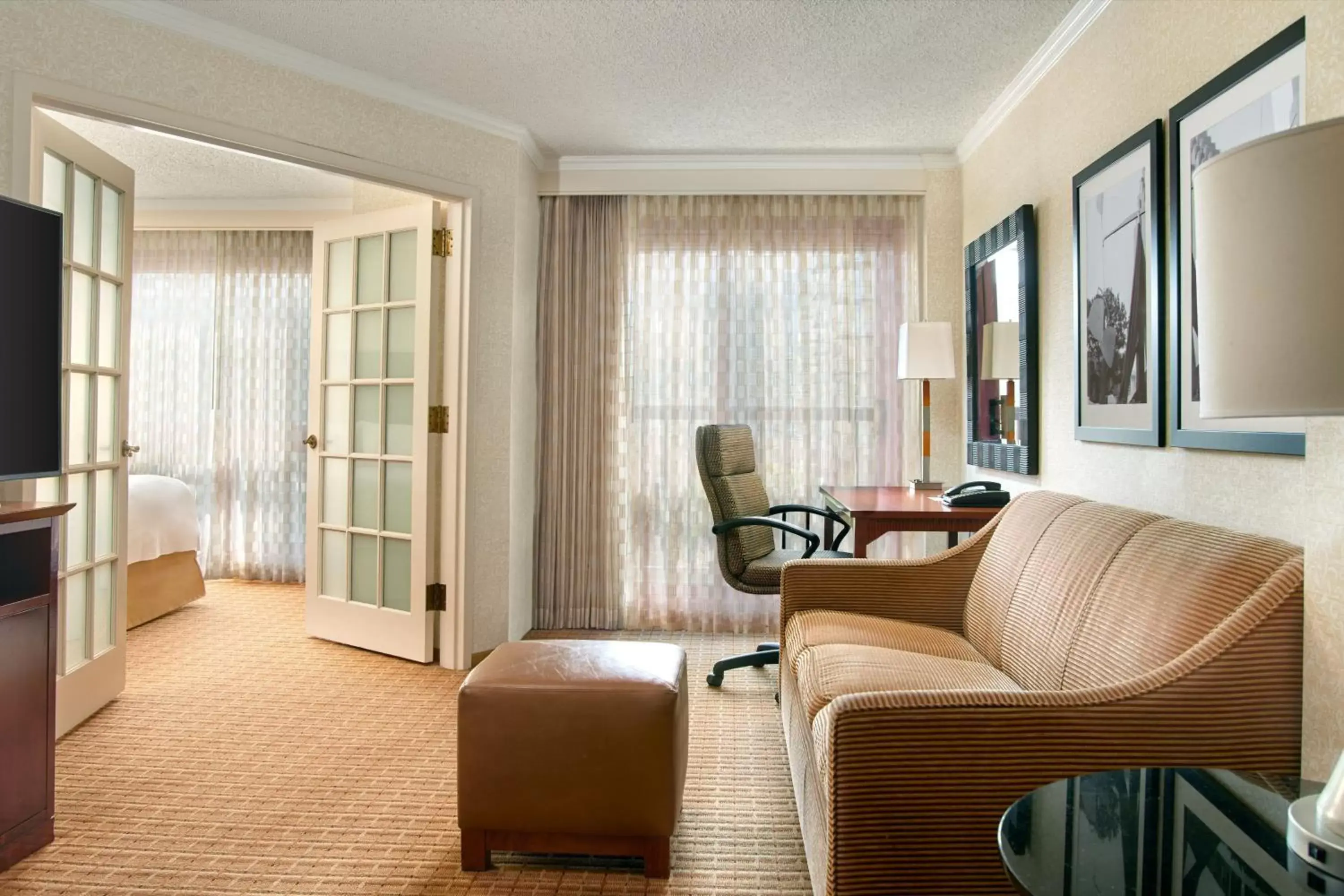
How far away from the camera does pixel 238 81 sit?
3.00 m

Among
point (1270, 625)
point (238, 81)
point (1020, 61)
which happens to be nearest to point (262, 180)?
point (238, 81)

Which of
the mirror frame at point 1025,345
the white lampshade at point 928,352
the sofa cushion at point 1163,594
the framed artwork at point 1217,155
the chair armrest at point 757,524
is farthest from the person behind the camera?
the white lampshade at point 928,352

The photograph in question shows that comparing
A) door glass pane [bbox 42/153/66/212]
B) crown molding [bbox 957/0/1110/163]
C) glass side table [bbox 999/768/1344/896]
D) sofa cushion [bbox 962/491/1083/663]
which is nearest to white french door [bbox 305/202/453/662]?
door glass pane [bbox 42/153/66/212]

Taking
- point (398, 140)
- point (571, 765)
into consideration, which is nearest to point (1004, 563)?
point (571, 765)

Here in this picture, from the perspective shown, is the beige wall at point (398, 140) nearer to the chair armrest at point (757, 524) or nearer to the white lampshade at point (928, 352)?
the chair armrest at point (757, 524)

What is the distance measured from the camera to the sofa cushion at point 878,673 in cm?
190

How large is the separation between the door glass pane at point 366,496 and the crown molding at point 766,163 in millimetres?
1825

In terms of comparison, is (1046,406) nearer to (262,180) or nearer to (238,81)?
(238,81)

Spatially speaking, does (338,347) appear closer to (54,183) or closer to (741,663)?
(54,183)

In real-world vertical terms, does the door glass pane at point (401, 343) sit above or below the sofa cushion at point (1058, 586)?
above

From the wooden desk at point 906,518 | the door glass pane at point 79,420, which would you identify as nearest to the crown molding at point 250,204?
the door glass pane at point 79,420

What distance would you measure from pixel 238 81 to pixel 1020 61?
112 inches

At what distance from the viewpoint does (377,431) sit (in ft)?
12.9

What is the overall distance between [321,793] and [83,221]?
2107 millimetres
